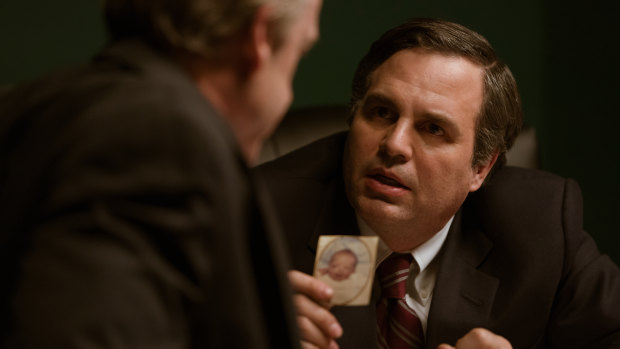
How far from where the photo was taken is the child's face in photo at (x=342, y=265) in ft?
3.80

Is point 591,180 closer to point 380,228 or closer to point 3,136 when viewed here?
point 380,228

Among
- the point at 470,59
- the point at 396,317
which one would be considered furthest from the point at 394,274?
the point at 470,59

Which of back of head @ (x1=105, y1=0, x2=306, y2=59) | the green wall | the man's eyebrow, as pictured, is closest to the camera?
back of head @ (x1=105, y1=0, x2=306, y2=59)

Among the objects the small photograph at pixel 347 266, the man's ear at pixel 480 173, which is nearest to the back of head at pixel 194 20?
the small photograph at pixel 347 266

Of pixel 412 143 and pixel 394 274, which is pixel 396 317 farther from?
pixel 412 143

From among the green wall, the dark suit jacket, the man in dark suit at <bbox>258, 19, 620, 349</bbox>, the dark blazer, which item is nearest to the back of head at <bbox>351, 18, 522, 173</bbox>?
the man in dark suit at <bbox>258, 19, 620, 349</bbox>

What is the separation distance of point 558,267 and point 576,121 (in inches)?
48.9

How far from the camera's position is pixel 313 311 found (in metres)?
1.16

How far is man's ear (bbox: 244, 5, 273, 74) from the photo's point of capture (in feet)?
2.20

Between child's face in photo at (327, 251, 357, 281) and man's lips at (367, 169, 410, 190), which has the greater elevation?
man's lips at (367, 169, 410, 190)

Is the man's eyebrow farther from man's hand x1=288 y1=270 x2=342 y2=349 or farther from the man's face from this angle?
man's hand x1=288 y1=270 x2=342 y2=349

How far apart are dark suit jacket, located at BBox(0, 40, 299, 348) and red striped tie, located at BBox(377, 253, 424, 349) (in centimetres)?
85

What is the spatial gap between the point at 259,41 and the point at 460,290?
102 cm

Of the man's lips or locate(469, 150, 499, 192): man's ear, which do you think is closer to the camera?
the man's lips
